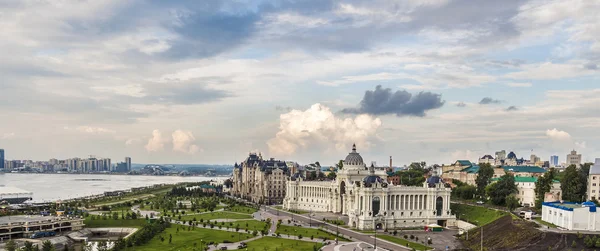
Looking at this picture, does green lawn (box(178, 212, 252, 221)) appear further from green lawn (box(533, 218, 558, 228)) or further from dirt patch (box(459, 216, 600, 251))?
green lawn (box(533, 218, 558, 228))

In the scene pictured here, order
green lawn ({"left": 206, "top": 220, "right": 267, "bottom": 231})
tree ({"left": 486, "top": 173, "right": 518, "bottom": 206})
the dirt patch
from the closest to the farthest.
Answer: the dirt patch
green lawn ({"left": 206, "top": 220, "right": 267, "bottom": 231})
tree ({"left": 486, "top": 173, "right": 518, "bottom": 206})

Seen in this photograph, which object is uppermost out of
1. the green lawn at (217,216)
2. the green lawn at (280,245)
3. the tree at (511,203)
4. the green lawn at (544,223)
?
the tree at (511,203)

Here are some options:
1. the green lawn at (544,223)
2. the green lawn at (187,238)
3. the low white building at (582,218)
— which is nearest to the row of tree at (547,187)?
the green lawn at (544,223)

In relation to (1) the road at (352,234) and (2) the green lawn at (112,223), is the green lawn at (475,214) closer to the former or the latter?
(1) the road at (352,234)

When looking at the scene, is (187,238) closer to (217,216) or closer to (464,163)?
(217,216)

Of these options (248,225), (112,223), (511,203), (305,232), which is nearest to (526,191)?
(511,203)

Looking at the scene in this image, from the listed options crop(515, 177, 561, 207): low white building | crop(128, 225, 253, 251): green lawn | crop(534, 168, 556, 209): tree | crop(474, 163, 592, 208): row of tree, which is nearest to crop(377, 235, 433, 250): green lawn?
crop(128, 225, 253, 251): green lawn
